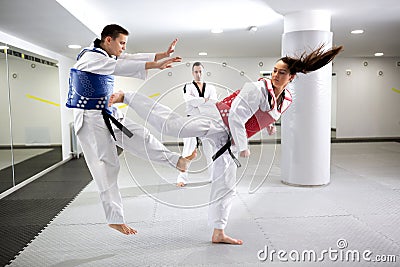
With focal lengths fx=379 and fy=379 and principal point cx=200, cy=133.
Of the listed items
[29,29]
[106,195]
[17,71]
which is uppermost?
[29,29]

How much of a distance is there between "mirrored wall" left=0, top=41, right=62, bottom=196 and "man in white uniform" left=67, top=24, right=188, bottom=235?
9.54ft

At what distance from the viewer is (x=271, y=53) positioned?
10492mm

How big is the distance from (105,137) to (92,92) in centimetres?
39

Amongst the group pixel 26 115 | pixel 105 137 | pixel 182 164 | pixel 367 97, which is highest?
pixel 367 97

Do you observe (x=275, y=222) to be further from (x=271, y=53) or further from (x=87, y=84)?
(x=271, y=53)

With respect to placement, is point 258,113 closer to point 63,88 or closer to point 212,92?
point 212,92

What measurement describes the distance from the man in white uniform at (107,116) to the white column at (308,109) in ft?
9.59

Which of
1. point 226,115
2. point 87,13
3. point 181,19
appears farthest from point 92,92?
point 181,19

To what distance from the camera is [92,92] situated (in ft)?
9.55

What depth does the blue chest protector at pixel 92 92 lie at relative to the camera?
2.85 m

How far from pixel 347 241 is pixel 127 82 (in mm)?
8605

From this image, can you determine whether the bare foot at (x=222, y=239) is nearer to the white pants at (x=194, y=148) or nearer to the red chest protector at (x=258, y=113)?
the white pants at (x=194, y=148)

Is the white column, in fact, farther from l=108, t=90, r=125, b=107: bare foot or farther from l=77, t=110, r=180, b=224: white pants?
l=108, t=90, r=125, b=107: bare foot

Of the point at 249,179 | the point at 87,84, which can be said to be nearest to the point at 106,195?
the point at 87,84
